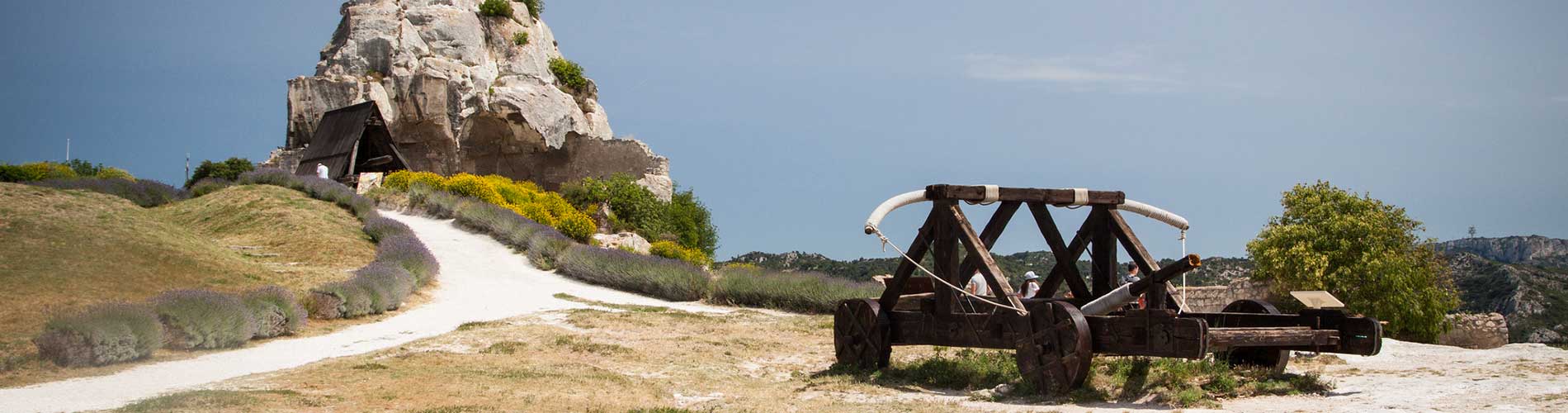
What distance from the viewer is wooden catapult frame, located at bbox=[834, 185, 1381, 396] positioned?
7375 millimetres

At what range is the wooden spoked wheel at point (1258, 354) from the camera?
28.0ft

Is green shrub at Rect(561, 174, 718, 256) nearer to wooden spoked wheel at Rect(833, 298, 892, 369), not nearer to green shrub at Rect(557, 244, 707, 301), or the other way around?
green shrub at Rect(557, 244, 707, 301)

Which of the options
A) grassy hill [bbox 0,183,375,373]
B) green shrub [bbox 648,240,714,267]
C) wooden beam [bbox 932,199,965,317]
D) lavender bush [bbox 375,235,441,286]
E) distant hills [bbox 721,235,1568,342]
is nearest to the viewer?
wooden beam [bbox 932,199,965,317]

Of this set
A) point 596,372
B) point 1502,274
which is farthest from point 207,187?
point 1502,274

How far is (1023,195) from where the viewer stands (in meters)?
8.80

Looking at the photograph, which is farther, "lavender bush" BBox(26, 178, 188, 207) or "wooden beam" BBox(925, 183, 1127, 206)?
"lavender bush" BBox(26, 178, 188, 207)

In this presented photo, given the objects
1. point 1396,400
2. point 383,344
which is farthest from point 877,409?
point 383,344

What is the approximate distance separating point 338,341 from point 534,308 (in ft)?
14.8

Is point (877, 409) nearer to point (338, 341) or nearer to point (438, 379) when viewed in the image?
point (438, 379)

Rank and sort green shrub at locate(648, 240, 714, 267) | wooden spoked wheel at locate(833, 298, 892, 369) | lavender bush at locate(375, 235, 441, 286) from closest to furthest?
wooden spoked wheel at locate(833, 298, 892, 369) → lavender bush at locate(375, 235, 441, 286) → green shrub at locate(648, 240, 714, 267)

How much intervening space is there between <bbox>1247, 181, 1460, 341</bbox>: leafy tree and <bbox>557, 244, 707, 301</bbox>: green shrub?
1184cm

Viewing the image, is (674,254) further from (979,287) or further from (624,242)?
(979,287)

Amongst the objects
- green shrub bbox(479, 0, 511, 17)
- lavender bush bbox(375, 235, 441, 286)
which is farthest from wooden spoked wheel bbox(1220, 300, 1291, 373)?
green shrub bbox(479, 0, 511, 17)

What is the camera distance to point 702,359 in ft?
36.6
